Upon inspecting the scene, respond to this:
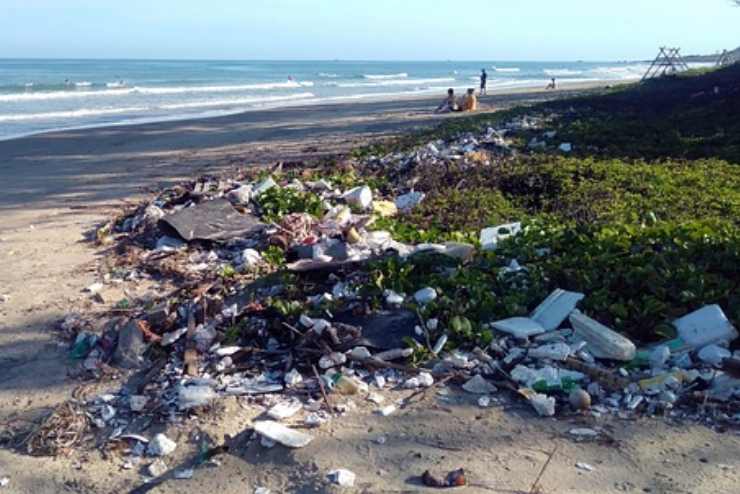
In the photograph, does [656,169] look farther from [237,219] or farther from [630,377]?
[630,377]

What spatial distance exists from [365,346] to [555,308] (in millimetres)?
1164

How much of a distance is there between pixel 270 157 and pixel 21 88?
1150 inches

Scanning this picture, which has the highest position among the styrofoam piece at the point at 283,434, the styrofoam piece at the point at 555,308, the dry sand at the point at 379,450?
the styrofoam piece at the point at 555,308

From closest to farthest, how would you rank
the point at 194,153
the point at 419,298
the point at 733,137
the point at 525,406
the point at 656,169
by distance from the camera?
the point at 525,406 < the point at 419,298 < the point at 656,169 < the point at 733,137 < the point at 194,153

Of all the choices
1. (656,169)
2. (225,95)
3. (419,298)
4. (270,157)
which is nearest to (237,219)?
(419,298)

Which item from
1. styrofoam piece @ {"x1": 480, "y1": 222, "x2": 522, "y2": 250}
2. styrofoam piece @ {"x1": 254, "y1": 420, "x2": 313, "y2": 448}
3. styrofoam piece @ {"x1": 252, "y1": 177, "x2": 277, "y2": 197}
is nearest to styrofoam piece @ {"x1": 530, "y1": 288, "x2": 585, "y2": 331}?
styrofoam piece @ {"x1": 480, "y1": 222, "x2": 522, "y2": 250}

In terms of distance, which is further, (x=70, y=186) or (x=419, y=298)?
(x=70, y=186)

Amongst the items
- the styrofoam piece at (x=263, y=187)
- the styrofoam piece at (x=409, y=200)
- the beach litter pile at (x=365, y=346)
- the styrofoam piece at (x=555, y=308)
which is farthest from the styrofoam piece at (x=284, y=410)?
the styrofoam piece at (x=263, y=187)

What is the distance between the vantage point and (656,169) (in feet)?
28.8

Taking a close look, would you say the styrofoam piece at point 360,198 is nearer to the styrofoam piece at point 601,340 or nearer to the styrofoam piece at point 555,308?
the styrofoam piece at point 555,308

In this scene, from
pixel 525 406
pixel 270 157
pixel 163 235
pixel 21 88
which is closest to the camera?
pixel 525 406

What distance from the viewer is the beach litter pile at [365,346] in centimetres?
357

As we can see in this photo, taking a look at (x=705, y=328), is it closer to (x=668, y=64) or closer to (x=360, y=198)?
(x=360, y=198)

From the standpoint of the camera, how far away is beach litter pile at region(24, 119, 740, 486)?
11.7 feet
